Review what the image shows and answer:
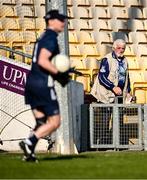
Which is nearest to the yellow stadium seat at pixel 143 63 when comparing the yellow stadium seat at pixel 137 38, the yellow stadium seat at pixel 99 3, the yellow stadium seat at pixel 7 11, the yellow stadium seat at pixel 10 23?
the yellow stadium seat at pixel 137 38

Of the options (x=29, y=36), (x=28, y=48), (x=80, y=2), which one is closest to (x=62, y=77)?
(x=28, y=48)

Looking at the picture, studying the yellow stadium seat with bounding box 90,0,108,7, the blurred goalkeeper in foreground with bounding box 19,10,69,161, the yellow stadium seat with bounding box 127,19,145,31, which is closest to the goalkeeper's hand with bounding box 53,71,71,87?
the blurred goalkeeper in foreground with bounding box 19,10,69,161

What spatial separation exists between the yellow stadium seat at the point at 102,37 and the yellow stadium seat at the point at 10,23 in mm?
2285

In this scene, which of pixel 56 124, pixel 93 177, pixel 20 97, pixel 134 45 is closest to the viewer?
pixel 93 177

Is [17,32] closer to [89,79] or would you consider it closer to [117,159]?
[89,79]

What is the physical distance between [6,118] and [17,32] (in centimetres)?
487

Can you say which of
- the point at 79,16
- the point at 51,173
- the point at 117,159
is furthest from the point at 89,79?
the point at 51,173

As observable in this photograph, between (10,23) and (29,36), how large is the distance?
0.55 m

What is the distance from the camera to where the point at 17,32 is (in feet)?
57.2

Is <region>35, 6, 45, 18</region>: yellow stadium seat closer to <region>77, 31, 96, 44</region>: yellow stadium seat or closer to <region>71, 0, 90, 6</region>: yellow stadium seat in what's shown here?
<region>77, 31, 96, 44</region>: yellow stadium seat

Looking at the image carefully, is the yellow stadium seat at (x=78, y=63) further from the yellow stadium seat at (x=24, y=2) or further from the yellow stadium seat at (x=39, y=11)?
the yellow stadium seat at (x=24, y=2)

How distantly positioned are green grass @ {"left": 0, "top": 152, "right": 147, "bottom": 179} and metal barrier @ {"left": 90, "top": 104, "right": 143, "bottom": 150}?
2846mm

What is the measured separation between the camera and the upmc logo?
12.8m

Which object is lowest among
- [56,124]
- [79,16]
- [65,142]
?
[65,142]
